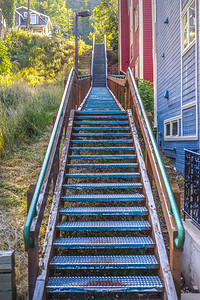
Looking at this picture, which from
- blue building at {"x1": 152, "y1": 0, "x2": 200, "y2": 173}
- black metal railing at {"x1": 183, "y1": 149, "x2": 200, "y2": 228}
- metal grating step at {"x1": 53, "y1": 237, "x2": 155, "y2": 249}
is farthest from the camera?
blue building at {"x1": 152, "y1": 0, "x2": 200, "y2": 173}

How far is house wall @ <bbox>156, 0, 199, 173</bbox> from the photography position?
6.78 meters

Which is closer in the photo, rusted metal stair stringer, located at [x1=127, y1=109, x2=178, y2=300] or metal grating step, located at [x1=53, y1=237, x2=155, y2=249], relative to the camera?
rusted metal stair stringer, located at [x1=127, y1=109, x2=178, y2=300]

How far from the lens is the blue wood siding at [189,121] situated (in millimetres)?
6660

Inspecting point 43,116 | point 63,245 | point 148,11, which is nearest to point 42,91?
point 43,116

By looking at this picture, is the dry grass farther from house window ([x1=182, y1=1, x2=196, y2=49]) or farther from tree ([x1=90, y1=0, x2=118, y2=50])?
tree ([x1=90, y1=0, x2=118, y2=50])

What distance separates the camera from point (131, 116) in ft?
21.6

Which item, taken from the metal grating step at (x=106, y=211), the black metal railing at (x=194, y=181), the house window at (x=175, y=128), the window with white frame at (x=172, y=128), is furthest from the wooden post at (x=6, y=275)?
the house window at (x=175, y=128)

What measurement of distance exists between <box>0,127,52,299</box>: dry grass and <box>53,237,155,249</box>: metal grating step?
0.67 metres

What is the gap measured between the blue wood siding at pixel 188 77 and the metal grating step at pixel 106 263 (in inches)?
174

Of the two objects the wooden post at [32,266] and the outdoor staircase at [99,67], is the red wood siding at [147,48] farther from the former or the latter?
the wooden post at [32,266]

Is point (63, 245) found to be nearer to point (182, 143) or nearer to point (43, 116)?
point (182, 143)

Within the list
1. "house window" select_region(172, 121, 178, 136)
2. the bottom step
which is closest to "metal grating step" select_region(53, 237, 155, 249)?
the bottom step

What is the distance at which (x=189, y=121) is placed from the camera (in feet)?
23.0

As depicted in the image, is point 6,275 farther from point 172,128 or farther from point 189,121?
point 172,128
